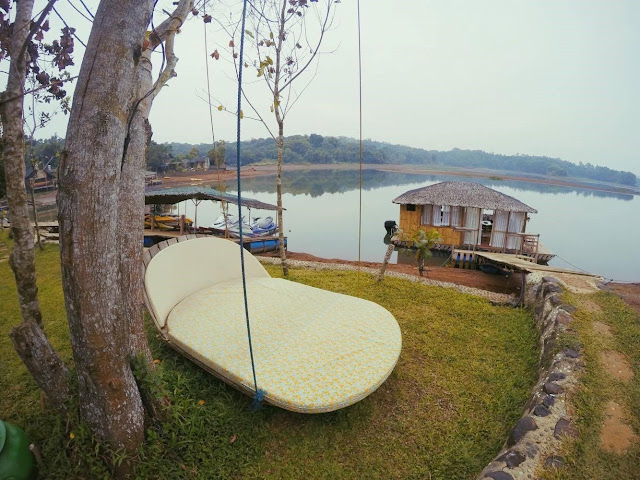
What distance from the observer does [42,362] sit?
7.26 ft

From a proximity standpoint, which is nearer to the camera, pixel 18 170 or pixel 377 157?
pixel 18 170

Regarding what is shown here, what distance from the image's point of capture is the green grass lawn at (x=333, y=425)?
2.23m

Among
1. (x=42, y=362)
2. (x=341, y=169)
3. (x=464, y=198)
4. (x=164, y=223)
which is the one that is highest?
(x=341, y=169)

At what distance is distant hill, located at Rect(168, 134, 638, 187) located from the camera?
66.4 metres

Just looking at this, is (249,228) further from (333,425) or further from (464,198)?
(333,425)

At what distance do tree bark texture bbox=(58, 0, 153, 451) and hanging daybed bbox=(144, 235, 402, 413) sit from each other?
2.90 feet

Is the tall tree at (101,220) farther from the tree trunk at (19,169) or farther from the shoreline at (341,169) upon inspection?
the shoreline at (341,169)

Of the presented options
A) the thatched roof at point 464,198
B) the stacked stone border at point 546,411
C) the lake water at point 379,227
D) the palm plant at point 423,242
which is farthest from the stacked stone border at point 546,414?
the lake water at point 379,227

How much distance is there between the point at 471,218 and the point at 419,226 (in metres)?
1.99

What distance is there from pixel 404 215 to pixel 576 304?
10.1m

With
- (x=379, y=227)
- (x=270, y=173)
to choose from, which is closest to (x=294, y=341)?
(x=379, y=227)

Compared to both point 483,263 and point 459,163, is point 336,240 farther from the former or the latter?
point 459,163

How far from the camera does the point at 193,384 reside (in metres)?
2.92

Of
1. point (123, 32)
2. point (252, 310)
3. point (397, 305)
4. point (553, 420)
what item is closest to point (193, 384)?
point (252, 310)
